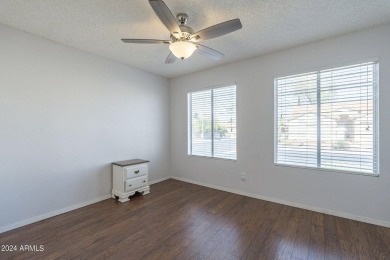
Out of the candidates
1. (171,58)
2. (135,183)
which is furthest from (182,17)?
(135,183)

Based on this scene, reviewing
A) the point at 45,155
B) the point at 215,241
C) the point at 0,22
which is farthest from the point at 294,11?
the point at 45,155

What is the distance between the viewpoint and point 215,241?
2.05 metres

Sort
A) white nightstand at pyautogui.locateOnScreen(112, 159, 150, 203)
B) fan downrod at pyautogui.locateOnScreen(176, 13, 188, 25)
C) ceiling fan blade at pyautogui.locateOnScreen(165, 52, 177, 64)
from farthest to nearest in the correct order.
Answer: white nightstand at pyautogui.locateOnScreen(112, 159, 150, 203) < ceiling fan blade at pyautogui.locateOnScreen(165, 52, 177, 64) < fan downrod at pyautogui.locateOnScreen(176, 13, 188, 25)

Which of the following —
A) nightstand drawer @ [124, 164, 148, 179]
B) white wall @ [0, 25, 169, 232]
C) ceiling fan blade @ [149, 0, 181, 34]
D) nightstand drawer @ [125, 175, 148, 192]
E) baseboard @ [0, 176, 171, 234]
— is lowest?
baseboard @ [0, 176, 171, 234]

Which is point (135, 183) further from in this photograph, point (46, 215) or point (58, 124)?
point (58, 124)

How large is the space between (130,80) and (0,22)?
1.83 meters

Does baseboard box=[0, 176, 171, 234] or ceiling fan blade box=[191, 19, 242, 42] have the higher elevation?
ceiling fan blade box=[191, 19, 242, 42]

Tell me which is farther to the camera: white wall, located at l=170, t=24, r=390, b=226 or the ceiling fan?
white wall, located at l=170, t=24, r=390, b=226

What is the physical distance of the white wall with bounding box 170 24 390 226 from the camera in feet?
7.54

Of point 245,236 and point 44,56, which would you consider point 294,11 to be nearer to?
point 245,236

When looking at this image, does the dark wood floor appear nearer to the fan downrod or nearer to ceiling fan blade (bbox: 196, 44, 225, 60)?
ceiling fan blade (bbox: 196, 44, 225, 60)

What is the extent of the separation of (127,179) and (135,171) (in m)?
0.19

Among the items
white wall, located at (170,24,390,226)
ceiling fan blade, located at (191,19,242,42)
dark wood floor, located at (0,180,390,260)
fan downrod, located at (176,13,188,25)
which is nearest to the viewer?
ceiling fan blade, located at (191,19,242,42)

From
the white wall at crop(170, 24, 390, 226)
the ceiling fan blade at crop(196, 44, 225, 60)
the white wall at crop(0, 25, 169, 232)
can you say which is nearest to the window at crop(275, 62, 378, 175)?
the white wall at crop(170, 24, 390, 226)
